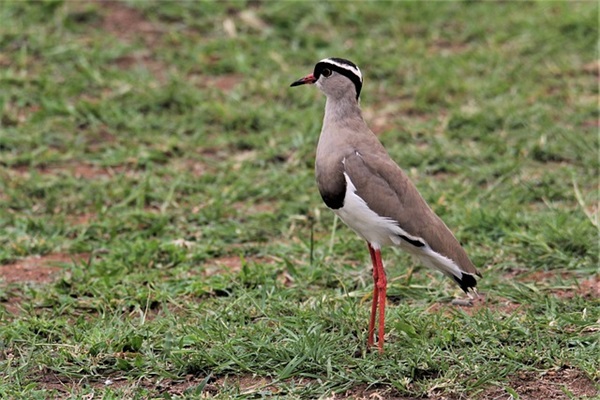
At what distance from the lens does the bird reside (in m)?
5.00

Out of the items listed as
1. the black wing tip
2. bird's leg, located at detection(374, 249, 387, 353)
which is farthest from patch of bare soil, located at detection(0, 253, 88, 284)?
the black wing tip

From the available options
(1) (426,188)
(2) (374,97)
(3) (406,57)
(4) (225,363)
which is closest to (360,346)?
(4) (225,363)

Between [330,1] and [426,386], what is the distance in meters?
5.99

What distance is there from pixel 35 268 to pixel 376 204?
2.32 metres

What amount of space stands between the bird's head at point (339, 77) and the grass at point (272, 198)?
3.19 ft

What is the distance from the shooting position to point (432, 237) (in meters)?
5.09

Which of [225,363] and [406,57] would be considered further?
[406,57]

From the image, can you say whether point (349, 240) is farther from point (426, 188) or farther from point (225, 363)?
point (225, 363)

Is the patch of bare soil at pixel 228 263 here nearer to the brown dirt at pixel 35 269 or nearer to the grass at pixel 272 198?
the grass at pixel 272 198

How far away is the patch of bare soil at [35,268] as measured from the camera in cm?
608

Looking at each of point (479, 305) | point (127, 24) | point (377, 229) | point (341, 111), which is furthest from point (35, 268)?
point (127, 24)

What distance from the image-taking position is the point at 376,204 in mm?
5012

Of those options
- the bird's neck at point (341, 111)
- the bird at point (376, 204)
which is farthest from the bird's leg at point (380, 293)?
the bird's neck at point (341, 111)

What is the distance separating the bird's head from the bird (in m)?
0.07
